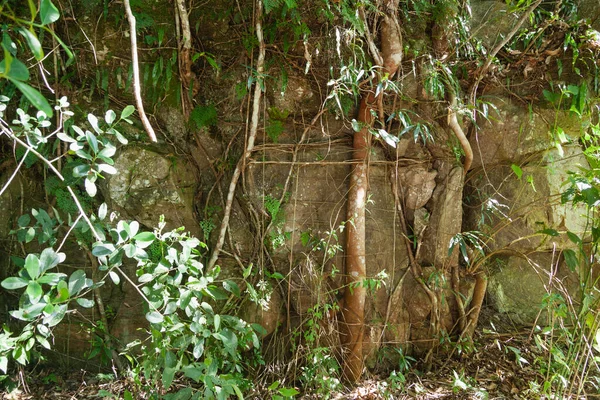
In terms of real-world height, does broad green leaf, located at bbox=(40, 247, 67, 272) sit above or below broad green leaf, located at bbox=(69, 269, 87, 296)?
above

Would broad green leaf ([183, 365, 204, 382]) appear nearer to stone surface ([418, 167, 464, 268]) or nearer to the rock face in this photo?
stone surface ([418, 167, 464, 268])

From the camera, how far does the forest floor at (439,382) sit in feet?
8.77

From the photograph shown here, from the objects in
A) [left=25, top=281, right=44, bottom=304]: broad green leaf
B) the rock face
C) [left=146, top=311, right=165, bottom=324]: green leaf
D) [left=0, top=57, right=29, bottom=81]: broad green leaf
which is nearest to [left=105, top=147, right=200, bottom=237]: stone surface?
[left=146, top=311, right=165, bottom=324]: green leaf

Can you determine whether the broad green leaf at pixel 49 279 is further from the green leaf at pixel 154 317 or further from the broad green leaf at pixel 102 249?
the green leaf at pixel 154 317

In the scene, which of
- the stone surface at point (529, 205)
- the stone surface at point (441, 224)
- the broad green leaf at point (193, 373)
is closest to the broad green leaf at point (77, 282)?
the broad green leaf at point (193, 373)

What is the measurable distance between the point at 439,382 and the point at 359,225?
1140 millimetres

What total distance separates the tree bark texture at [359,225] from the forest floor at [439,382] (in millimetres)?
238

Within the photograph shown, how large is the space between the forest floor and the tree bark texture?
9.4 inches

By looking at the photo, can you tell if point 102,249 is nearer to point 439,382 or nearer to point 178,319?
point 178,319

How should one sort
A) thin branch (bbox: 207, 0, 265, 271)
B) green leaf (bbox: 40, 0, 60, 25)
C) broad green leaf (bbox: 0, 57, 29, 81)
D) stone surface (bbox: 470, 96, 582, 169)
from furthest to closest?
stone surface (bbox: 470, 96, 582, 169), thin branch (bbox: 207, 0, 265, 271), green leaf (bbox: 40, 0, 60, 25), broad green leaf (bbox: 0, 57, 29, 81)

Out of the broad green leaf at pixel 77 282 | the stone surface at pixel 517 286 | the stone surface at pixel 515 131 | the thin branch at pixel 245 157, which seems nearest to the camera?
the broad green leaf at pixel 77 282

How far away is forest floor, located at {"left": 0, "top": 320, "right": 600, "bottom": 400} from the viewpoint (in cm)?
267

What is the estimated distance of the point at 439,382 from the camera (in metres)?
2.90

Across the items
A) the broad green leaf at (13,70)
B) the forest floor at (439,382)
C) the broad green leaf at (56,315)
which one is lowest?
the forest floor at (439,382)
